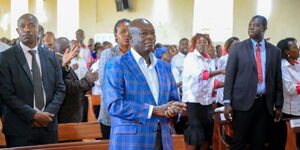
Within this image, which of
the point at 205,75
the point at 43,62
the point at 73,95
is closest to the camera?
the point at 43,62

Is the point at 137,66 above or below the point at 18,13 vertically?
below

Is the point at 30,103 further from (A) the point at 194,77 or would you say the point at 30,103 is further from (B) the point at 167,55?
(B) the point at 167,55

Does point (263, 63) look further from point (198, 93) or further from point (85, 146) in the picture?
point (85, 146)

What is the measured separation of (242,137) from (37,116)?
8.11ft

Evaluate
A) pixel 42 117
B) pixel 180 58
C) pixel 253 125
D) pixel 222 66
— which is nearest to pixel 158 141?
pixel 42 117

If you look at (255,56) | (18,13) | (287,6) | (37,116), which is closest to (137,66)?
(37,116)

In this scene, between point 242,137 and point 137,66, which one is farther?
point 242,137

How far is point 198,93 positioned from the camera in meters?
6.39

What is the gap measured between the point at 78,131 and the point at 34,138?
0.42m

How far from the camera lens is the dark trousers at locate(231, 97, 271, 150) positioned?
5.34 metres

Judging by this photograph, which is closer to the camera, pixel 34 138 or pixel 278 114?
pixel 34 138

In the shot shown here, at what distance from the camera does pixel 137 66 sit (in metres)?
3.00

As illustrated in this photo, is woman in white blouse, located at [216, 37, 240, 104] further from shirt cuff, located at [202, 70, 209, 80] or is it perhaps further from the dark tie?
the dark tie

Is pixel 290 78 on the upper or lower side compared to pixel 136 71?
lower
